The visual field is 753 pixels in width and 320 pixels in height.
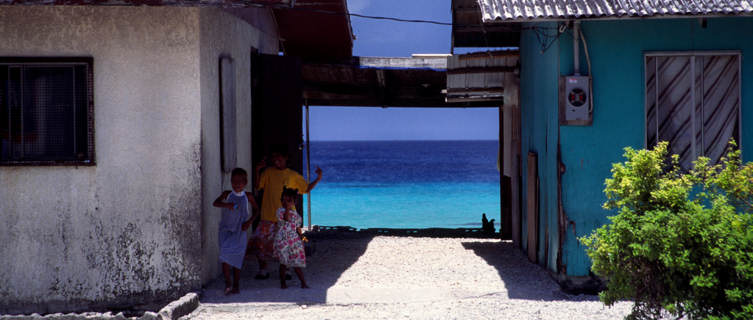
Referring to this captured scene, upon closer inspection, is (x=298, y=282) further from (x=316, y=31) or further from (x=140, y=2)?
(x=316, y=31)

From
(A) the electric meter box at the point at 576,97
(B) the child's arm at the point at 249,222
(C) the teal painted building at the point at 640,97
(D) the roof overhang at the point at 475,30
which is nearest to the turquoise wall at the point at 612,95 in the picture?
(C) the teal painted building at the point at 640,97

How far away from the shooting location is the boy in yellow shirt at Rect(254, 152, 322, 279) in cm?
809

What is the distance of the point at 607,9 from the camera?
702cm

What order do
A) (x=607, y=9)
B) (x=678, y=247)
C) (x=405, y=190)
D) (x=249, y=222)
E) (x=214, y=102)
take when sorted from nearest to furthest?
(x=678, y=247)
(x=607, y=9)
(x=249, y=222)
(x=214, y=102)
(x=405, y=190)

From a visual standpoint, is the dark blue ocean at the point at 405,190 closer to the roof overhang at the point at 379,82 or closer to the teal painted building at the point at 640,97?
the roof overhang at the point at 379,82

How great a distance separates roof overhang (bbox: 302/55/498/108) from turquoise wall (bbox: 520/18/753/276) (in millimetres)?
4573

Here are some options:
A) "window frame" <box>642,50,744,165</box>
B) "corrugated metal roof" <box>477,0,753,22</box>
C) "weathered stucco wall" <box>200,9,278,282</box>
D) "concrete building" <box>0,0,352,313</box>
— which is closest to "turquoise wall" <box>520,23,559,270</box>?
"corrugated metal roof" <box>477,0,753,22</box>

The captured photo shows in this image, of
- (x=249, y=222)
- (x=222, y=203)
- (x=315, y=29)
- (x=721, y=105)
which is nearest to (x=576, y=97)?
(x=721, y=105)

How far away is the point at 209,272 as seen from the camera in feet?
25.6

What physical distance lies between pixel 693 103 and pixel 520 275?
9.10 feet

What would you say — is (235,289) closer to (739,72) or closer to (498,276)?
(498,276)

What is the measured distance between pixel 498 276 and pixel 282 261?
2.62m

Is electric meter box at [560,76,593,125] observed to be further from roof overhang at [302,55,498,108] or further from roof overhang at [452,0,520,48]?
roof overhang at [302,55,498,108]

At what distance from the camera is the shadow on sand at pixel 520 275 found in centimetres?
728
